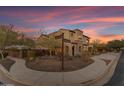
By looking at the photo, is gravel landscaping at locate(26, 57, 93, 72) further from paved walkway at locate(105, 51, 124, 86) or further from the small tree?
paved walkway at locate(105, 51, 124, 86)

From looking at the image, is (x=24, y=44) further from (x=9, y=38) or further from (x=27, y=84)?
(x=27, y=84)

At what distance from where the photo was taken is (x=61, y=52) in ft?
10.6

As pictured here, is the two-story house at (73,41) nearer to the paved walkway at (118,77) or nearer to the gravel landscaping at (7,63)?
the paved walkway at (118,77)

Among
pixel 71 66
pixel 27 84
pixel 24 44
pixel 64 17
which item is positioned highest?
pixel 64 17

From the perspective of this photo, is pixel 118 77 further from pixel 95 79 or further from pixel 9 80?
pixel 9 80

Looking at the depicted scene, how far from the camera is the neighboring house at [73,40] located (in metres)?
3.21

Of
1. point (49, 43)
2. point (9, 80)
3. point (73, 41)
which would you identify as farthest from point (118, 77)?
point (9, 80)

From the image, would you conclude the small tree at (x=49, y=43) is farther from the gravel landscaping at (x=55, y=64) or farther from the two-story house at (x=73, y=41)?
the gravel landscaping at (x=55, y=64)

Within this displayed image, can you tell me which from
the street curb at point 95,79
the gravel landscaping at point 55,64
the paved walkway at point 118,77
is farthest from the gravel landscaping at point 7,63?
the paved walkway at point 118,77

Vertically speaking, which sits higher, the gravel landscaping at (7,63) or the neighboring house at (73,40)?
the neighboring house at (73,40)

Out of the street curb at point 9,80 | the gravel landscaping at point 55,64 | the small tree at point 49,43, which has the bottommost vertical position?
the street curb at point 9,80

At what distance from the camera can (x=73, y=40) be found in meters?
3.27
